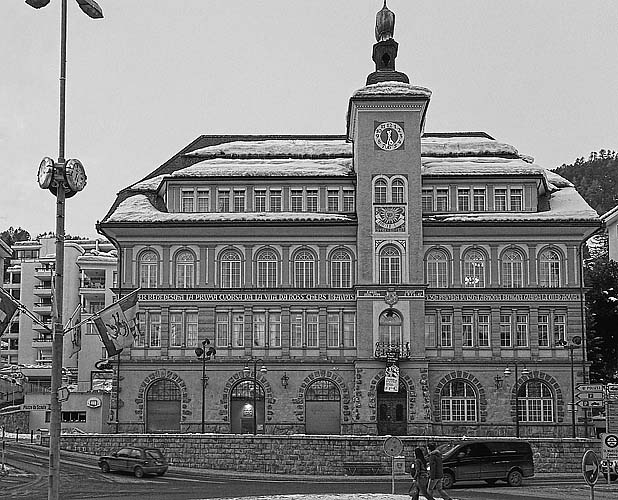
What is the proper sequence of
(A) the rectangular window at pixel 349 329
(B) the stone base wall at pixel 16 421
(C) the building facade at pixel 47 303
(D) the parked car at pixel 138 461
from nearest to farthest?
1. (D) the parked car at pixel 138 461
2. (A) the rectangular window at pixel 349 329
3. (B) the stone base wall at pixel 16 421
4. (C) the building facade at pixel 47 303

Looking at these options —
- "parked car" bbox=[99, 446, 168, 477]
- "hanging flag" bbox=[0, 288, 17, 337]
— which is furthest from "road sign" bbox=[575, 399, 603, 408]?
"parked car" bbox=[99, 446, 168, 477]

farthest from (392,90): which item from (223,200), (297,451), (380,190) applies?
(297,451)

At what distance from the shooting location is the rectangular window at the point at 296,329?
70.4 meters

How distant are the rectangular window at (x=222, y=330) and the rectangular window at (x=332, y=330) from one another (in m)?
6.51

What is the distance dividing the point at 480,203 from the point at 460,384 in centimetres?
1227

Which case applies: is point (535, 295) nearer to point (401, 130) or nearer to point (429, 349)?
point (429, 349)

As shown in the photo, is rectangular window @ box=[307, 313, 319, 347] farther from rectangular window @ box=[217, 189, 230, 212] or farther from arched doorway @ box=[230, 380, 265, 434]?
rectangular window @ box=[217, 189, 230, 212]

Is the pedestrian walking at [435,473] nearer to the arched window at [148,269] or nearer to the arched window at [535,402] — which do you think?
the arched window at [535,402]

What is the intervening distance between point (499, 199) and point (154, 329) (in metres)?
24.4

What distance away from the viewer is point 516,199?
72.6 meters

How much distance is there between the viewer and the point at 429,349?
69.8m

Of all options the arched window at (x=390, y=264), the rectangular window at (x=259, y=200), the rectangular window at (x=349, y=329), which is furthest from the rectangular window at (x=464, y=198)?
the rectangular window at (x=259, y=200)

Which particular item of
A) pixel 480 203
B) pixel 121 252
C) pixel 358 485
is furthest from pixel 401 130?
pixel 358 485

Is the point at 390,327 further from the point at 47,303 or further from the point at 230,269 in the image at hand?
the point at 47,303
